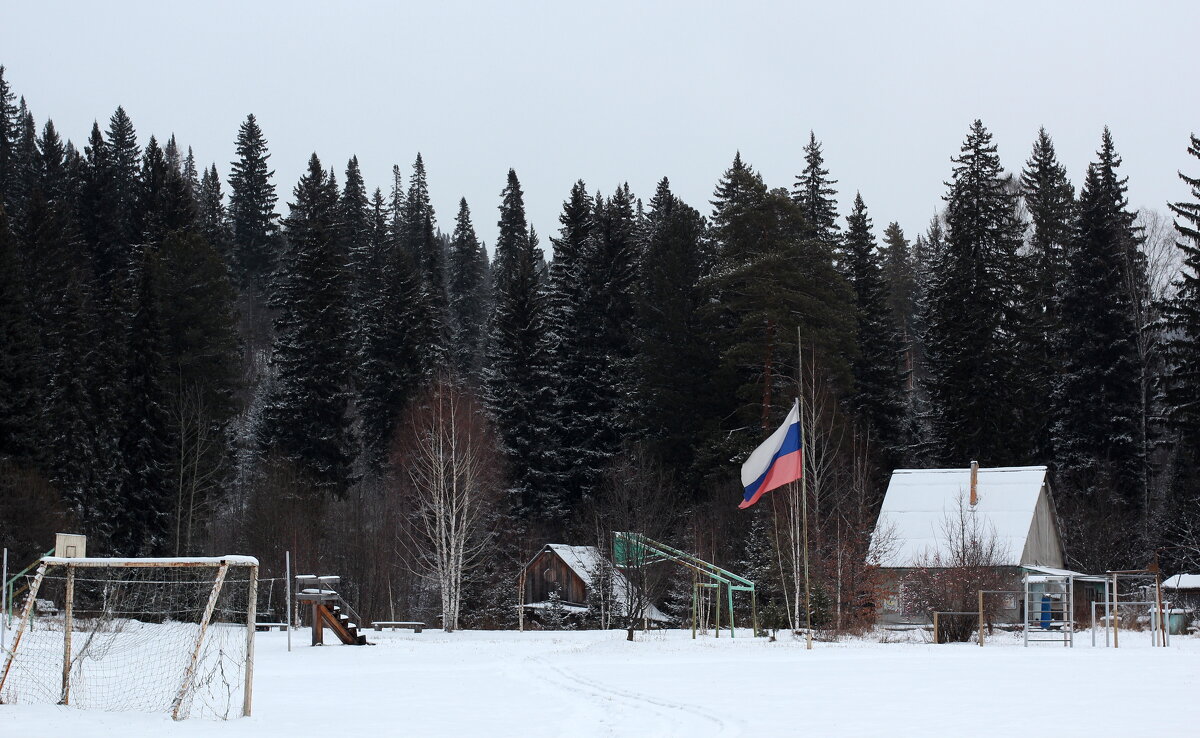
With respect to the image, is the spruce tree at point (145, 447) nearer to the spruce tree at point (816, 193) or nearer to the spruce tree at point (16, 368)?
the spruce tree at point (16, 368)

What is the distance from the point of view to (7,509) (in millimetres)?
38625

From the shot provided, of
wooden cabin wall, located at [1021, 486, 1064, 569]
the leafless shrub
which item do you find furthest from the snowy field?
wooden cabin wall, located at [1021, 486, 1064, 569]

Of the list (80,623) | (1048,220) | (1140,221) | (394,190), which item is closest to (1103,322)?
(1048,220)

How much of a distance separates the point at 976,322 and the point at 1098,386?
20.6 ft

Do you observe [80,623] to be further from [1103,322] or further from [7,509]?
[1103,322]

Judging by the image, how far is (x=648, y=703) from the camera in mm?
15406

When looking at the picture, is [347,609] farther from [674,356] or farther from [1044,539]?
[1044,539]

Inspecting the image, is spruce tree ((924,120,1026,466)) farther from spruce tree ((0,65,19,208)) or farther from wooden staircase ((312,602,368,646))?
spruce tree ((0,65,19,208))

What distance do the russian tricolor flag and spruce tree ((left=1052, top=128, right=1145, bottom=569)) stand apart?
2829 centimetres

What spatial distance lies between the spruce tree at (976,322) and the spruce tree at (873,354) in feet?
6.68

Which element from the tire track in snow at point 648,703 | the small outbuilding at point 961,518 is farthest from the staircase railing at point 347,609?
the small outbuilding at point 961,518

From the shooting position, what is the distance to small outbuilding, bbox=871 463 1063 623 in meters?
41.4

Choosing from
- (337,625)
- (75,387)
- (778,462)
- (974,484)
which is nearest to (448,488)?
(337,625)

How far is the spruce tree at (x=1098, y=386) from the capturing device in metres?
53.5
